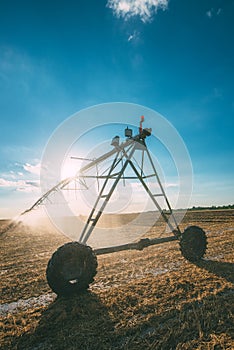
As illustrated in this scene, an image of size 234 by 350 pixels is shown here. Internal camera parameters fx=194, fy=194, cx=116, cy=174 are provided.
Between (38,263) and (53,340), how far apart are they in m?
6.85

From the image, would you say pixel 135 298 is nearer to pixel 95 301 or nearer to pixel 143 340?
pixel 95 301

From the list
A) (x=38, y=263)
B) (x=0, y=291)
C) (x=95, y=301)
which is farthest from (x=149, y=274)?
(x=38, y=263)

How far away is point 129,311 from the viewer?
4668 mm

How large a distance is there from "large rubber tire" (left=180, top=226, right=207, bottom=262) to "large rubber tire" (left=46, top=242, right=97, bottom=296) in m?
4.30

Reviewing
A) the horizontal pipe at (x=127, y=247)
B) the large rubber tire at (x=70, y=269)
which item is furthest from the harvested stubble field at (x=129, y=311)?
the horizontal pipe at (x=127, y=247)

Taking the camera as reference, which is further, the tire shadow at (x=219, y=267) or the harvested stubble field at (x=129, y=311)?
the tire shadow at (x=219, y=267)

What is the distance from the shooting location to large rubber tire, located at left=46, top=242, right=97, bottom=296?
5.36 m

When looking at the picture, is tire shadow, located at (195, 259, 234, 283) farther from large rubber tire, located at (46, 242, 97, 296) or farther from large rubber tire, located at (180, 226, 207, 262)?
large rubber tire, located at (46, 242, 97, 296)

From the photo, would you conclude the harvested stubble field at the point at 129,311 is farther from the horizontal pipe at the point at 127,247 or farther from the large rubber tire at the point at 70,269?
the horizontal pipe at the point at 127,247

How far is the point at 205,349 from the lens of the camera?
3338mm

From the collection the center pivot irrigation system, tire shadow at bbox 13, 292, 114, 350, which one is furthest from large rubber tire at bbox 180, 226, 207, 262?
tire shadow at bbox 13, 292, 114, 350

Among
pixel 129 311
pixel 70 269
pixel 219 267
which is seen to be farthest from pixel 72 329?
pixel 219 267

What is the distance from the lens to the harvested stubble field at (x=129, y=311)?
3.64 m

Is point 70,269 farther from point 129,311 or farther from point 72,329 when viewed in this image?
point 129,311
